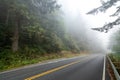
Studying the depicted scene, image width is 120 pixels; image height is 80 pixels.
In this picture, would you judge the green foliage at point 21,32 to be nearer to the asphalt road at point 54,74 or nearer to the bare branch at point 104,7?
the asphalt road at point 54,74

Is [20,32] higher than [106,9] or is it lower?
lower

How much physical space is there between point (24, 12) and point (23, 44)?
697cm

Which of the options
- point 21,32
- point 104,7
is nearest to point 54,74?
point 104,7

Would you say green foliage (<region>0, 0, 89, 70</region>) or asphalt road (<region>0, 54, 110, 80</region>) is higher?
green foliage (<region>0, 0, 89, 70</region>)

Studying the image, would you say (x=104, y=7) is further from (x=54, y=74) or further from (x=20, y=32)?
(x=20, y=32)

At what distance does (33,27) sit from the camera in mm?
23812

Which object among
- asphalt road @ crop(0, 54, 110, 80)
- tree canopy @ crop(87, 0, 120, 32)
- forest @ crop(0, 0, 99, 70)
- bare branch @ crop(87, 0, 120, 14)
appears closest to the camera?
asphalt road @ crop(0, 54, 110, 80)

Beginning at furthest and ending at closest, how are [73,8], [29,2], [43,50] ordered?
[73,8] < [43,50] < [29,2]

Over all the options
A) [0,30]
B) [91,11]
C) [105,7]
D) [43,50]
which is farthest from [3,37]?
[105,7]

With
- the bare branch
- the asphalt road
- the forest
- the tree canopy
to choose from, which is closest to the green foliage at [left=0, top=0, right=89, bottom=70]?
the forest

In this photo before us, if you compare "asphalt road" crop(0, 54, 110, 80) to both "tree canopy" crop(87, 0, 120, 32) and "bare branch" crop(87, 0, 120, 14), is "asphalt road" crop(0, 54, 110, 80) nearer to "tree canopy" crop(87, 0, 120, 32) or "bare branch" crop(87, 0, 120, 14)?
"tree canopy" crop(87, 0, 120, 32)

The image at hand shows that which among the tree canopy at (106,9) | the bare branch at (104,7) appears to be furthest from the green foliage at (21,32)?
the tree canopy at (106,9)

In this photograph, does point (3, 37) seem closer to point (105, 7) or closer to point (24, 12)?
point (24, 12)

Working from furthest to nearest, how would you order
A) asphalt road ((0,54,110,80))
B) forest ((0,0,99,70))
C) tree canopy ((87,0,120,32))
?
1. forest ((0,0,99,70))
2. tree canopy ((87,0,120,32))
3. asphalt road ((0,54,110,80))
